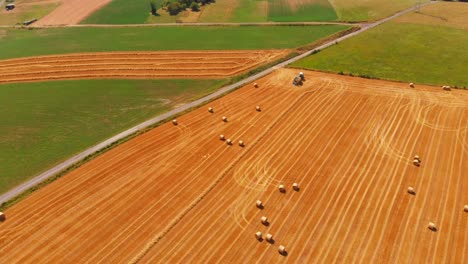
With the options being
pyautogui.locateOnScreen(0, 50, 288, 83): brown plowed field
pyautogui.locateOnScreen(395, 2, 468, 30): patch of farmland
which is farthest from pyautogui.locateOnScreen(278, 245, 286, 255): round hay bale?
pyautogui.locateOnScreen(395, 2, 468, 30): patch of farmland

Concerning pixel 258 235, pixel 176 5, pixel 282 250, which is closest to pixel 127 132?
pixel 258 235

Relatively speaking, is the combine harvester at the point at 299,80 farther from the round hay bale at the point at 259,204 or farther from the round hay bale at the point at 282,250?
the round hay bale at the point at 282,250

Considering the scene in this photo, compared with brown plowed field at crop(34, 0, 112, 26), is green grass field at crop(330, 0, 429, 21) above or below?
above

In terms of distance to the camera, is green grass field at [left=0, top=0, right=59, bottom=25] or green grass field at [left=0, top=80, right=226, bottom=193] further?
green grass field at [left=0, top=0, right=59, bottom=25]

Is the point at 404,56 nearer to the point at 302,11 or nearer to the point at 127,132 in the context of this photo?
the point at 302,11

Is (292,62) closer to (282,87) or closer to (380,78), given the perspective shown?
(282,87)

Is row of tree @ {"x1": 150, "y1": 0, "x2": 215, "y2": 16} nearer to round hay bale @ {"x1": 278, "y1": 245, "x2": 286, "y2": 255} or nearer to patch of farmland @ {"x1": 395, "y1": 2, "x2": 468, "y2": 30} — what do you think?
patch of farmland @ {"x1": 395, "y1": 2, "x2": 468, "y2": 30}
